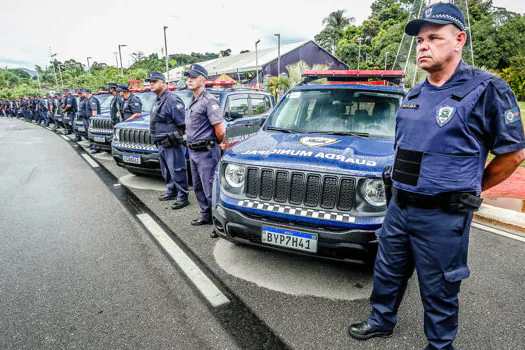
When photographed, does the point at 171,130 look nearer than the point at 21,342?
No

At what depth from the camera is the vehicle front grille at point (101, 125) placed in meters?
8.79

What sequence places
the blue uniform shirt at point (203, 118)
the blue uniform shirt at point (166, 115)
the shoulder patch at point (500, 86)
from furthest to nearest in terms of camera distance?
the blue uniform shirt at point (166, 115) → the blue uniform shirt at point (203, 118) → the shoulder patch at point (500, 86)

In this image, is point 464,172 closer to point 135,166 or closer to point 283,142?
point 283,142

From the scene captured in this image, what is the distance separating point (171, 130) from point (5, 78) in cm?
10092

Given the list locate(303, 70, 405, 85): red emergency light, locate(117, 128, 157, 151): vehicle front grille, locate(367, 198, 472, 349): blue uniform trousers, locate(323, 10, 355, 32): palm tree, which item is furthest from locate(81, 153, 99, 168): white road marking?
locate(323, 10, 355, 32): palm tree

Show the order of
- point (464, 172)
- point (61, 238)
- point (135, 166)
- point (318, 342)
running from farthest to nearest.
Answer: point (135, 166) → point (61, 238) → point (318, 342) → point (464, 172)

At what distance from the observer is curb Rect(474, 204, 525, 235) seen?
4297mm

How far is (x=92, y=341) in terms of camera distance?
231 centimetres

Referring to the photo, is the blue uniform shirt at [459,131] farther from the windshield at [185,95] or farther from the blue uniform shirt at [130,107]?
the blue uniform shirt at [130,107]

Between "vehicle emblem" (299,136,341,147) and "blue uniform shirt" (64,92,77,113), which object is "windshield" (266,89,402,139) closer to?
"vehicle emblem" (299,136,341,147)

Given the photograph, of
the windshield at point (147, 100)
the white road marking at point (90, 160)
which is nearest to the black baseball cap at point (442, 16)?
the windshield at point (147, 100)

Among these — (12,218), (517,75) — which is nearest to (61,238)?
(12,218)

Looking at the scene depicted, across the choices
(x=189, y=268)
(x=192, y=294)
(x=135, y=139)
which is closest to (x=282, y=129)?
(x=189, y=268)

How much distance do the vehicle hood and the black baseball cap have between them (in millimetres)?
1062
